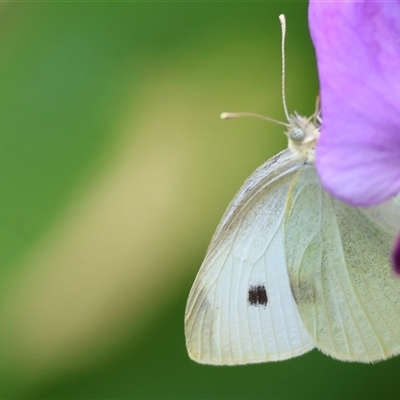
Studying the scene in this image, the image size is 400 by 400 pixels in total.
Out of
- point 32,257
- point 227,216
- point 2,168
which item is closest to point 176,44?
point 2,168

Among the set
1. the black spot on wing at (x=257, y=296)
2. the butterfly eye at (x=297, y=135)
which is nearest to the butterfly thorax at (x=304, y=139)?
the butterfly eye at (x=297, y=135)

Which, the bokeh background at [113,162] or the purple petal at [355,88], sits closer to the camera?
the purple petal at [355,88]

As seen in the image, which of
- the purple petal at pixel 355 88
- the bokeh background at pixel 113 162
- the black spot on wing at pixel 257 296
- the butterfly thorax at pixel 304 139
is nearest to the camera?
the purple petal at pixel 355 88

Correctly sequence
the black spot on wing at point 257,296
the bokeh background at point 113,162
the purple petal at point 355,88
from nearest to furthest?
the purple petal at point 355,88, the black spot on wing at point 257,296, the bokeh background at point 113,162

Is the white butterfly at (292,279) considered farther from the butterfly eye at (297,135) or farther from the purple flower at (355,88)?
the purple flower at (355,88)

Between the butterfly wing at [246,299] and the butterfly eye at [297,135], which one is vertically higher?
the butterfly eye at [297,135]

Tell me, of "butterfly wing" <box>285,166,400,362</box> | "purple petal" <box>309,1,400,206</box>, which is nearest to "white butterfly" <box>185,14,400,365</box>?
"butterfly wing" <box>285,166,400,362</box>

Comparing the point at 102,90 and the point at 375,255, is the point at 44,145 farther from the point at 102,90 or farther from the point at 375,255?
the point at 375,255

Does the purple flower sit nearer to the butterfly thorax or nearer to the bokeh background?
the butterfly thorax
